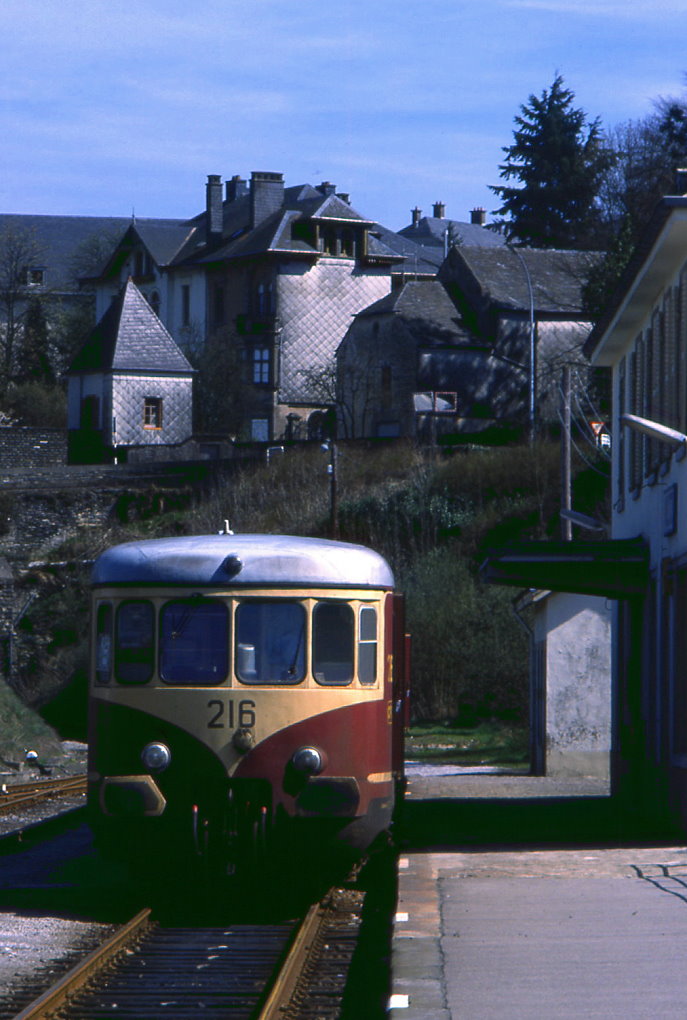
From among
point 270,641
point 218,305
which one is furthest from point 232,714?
point 218,305

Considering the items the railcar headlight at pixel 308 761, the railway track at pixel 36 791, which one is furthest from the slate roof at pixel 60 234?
the railcar headlight at pixel 308 761

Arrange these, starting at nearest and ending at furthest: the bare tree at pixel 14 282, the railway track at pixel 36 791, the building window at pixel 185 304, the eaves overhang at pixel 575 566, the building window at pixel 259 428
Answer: the eaves overhang at pixel 575 566 < the railway track at pixel 36 791 < the building window at pixel 259 428 < the building window at pixel 185 304 < the bare tree at pixel 14 282

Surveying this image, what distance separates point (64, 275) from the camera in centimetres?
10750

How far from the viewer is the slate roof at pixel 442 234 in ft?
421

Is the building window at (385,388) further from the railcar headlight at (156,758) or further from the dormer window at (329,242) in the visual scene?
the railcar headlight at (156,758)

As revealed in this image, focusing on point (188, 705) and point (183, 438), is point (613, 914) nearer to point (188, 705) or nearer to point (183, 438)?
point (188, 705)

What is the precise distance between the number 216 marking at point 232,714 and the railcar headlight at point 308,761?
42cm

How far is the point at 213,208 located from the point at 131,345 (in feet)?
57.0

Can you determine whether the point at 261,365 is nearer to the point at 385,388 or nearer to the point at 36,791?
the point at 385,388

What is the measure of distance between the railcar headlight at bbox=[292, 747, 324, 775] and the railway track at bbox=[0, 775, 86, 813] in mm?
10295

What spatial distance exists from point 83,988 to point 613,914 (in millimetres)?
3491

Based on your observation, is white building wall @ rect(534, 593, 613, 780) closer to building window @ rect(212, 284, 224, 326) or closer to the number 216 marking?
the number 216 marking

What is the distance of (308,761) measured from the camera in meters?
12.0

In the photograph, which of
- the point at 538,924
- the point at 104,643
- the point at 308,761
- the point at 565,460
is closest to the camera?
the point at 538,924
